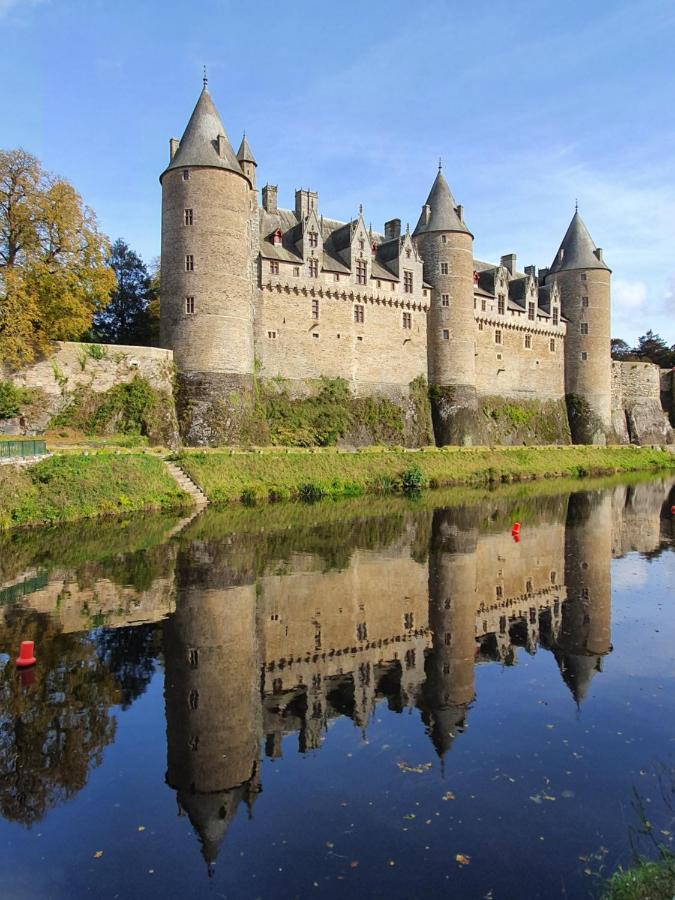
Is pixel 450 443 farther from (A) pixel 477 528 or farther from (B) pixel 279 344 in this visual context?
(A) pixel 477 528

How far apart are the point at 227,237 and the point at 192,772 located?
29.5m

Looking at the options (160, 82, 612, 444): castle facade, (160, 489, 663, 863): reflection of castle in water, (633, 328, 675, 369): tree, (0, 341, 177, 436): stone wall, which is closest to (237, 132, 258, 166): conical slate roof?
(160, 82, 612, 444): castle facade

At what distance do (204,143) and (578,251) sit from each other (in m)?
33.0

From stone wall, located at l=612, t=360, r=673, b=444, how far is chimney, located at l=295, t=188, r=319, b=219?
31.9 metres

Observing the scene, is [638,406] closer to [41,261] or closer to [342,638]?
[41,261]

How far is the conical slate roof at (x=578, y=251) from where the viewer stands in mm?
54031

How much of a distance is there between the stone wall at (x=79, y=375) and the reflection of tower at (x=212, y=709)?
18.2 m

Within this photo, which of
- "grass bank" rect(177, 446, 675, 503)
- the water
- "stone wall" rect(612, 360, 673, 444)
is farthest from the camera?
"stone wall" rect(612, 360, 673, 444)

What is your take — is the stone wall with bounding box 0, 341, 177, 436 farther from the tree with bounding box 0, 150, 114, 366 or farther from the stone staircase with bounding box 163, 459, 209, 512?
the stone staircase with bounding box 163, 459, 209, 512

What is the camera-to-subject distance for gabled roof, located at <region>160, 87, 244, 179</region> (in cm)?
3266

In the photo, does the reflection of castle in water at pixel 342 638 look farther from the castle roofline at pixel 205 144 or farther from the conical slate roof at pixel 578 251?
the conical slate roof at pixel 578 251

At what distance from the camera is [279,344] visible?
38156mm

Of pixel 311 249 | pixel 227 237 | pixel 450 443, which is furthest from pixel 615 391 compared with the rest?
pixel 227 237

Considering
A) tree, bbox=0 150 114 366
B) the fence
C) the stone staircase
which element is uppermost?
tree, bbox=0 150 114 366
